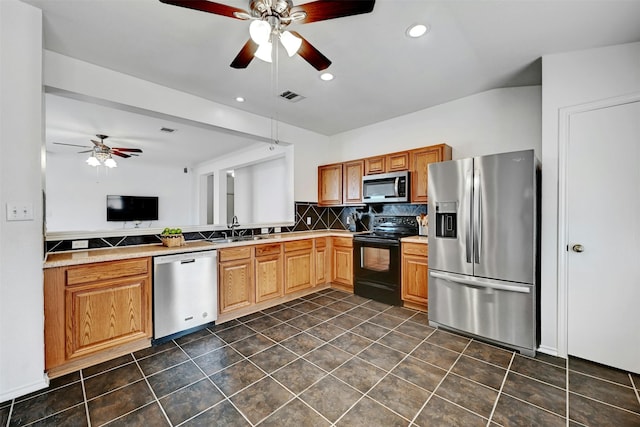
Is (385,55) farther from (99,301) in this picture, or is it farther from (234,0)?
(99,301)

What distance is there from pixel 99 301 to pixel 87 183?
213 inches

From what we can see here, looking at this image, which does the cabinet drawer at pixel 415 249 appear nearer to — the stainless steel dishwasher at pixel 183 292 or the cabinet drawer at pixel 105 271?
the stainless steel dishwasher at pixel 183 292

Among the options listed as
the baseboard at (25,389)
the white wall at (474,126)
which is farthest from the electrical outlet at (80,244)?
the white wall at (474,126)

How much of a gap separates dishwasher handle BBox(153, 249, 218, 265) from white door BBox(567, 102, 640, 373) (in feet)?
10.7

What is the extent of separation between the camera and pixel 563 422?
5.10 ft

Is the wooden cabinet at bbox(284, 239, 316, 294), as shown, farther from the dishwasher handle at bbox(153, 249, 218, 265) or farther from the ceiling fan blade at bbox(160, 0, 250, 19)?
the ceiling fan blade at bbox(160, 0, 250, 19)

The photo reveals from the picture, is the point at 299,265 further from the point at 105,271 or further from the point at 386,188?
the point at 105,271

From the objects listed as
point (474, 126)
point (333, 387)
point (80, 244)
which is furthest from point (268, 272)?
point (474, 126)

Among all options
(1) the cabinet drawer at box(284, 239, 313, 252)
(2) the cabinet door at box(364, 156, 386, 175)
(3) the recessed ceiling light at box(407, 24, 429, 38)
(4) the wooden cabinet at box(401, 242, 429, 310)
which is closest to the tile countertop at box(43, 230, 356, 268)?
(1) the cabinet drawer at box(284, 239, 313, 252)

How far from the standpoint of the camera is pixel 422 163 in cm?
352

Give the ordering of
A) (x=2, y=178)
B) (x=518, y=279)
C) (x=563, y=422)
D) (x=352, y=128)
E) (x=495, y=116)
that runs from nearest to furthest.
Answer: (x=563, y=422) < (x=2, y=178) < (x=518, y=279) < (x=495, y=116) < (x=352, y=128)

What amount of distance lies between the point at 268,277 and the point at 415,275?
180 cm

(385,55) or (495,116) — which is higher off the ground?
(385,55)

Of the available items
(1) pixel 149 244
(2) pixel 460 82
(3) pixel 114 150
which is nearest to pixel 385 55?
(2) pixel 460 82
